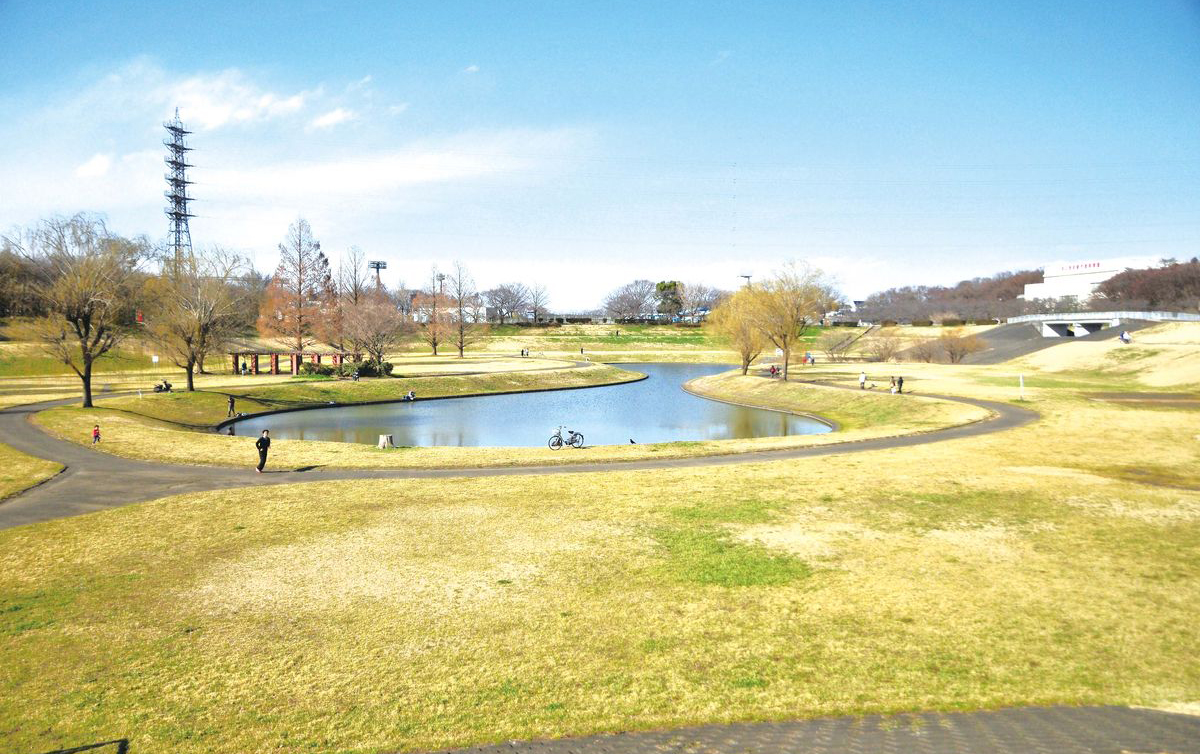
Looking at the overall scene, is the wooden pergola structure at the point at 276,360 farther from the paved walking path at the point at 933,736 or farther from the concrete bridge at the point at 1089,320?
the concrete bridge at the point at 1089,320

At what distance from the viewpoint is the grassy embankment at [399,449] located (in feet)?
102

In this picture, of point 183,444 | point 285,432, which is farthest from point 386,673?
point 285,432

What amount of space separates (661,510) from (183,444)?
2567cm

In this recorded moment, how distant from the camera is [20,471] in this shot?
2753 centimetres

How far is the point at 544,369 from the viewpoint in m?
82.8

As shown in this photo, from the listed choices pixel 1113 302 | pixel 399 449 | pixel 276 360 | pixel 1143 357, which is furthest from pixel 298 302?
pixel 1113 302

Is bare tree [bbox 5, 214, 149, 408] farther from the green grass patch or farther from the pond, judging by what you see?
the green grass patch

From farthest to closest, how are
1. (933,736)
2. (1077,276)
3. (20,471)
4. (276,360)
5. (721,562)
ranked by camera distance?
(1077,276) → (276,360) → (20,471) → (721,562) → (933,736)

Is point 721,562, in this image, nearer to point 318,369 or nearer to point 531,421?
point 531,421

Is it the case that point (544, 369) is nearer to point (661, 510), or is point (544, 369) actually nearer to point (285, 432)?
point (285, 432)

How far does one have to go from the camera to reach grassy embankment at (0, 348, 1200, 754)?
11.0 metres

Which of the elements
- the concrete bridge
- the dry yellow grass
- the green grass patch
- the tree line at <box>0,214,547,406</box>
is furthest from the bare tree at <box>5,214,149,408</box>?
the concrete bridge

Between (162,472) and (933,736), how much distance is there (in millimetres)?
29282

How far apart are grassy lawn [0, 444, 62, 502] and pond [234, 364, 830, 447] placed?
14.1 m
